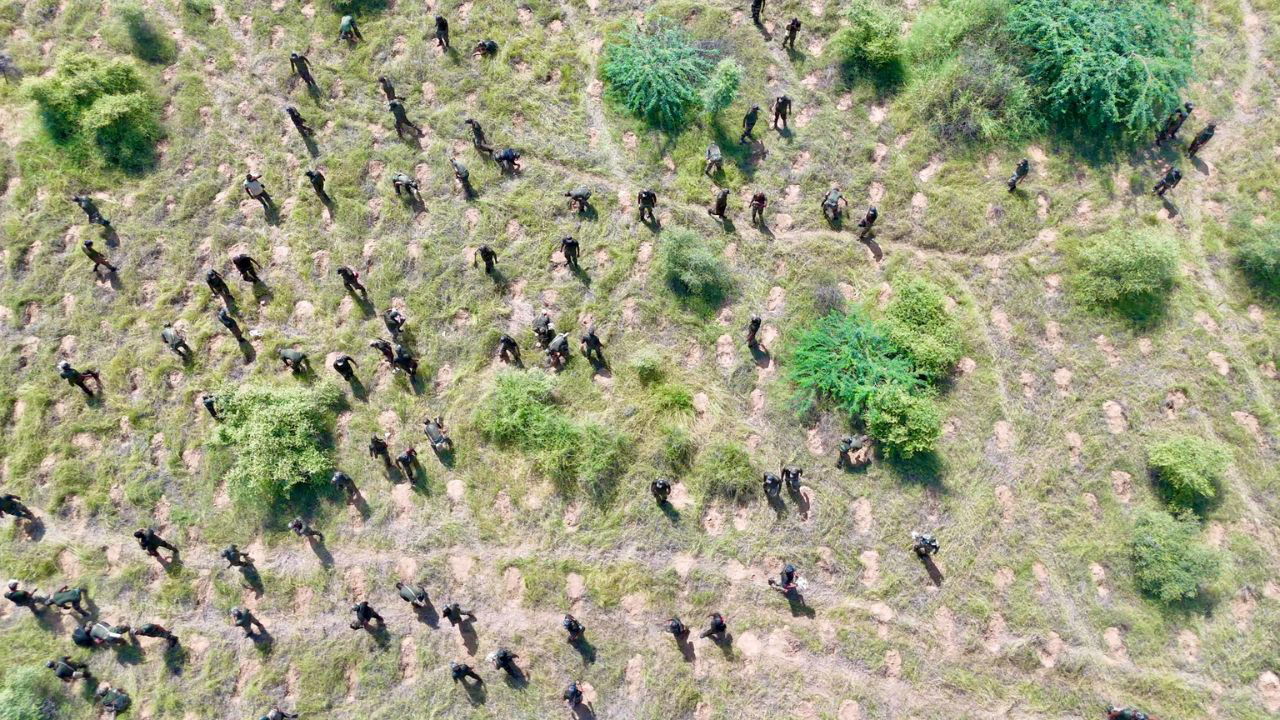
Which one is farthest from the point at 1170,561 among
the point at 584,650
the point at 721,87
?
the point at 721,87

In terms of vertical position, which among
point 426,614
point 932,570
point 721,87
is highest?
point 721,87

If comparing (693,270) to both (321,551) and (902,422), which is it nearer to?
(902,422)

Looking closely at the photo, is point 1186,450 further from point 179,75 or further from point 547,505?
point 179,75

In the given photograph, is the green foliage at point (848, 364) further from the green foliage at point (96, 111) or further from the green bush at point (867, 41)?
the green foliage at point (96, 111)

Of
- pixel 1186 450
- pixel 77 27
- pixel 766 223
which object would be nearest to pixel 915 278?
pixel 766 223

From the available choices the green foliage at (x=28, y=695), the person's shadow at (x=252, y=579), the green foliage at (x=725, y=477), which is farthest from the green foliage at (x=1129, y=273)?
the green foliage at (x=28, y=695)

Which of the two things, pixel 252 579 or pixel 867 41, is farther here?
pixel 867 41
